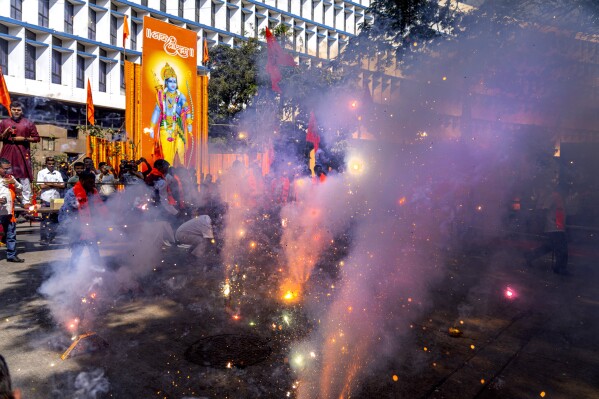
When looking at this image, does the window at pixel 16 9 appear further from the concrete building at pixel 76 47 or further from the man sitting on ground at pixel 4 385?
the man sitting on ground at pixel 4 385

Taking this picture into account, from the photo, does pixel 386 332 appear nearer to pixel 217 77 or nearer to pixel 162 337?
pixel 162 337

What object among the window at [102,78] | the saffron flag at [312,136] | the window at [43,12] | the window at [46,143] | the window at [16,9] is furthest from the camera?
the window at [102,78]

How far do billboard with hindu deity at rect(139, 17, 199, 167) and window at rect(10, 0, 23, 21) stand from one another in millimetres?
14666

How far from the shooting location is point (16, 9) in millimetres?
A: 23125

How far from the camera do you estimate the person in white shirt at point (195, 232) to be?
7180mm

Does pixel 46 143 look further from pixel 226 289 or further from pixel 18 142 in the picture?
pixel 226 289

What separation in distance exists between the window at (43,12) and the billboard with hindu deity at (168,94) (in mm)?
15120

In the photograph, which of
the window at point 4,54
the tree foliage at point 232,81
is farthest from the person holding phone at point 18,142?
the window at point 4,54

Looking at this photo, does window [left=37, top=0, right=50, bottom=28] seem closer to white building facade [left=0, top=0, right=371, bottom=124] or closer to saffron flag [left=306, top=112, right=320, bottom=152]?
white building facade [left=0, top=0, right=371, bottom=124]

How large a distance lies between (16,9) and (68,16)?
3.05 m

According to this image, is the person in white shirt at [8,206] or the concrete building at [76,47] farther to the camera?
the concrete building at [76,47]

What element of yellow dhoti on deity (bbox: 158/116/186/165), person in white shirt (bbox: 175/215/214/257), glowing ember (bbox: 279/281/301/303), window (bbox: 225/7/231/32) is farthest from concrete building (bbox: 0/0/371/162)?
glowing ember (bbox: 279/281/301/303)

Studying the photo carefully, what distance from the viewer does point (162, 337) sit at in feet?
13.4

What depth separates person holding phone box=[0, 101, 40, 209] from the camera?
7254 millimetres
